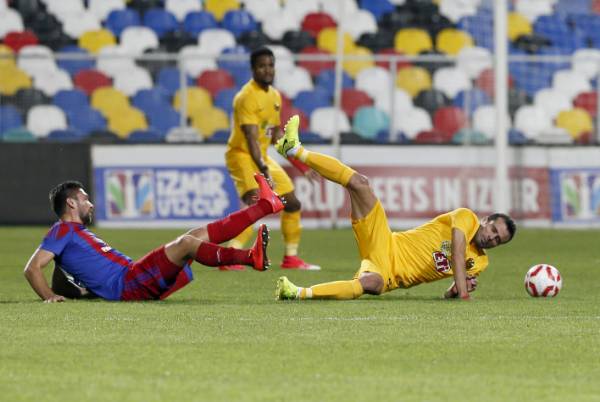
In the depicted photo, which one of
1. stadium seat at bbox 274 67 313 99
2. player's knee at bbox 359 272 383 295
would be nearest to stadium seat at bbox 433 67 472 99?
stadium seat at bbox 274 67 313 99

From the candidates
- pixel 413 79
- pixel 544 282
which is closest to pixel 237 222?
pixel 544 282

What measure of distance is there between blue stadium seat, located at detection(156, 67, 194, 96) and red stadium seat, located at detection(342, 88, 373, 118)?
299 centimetres

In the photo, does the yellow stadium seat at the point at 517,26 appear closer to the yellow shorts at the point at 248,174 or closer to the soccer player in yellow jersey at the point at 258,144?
the soccer player in yellow jersey at the point at 258,144

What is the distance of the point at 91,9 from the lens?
24.9 meters

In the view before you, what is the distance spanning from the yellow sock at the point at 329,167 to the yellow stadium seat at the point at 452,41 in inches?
609

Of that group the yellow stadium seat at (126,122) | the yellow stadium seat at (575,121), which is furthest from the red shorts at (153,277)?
the yellow stadium seat at (575,121)

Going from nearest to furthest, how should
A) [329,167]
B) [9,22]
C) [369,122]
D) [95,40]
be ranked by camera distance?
[329,167], [369,122], [9,22], [95,40]

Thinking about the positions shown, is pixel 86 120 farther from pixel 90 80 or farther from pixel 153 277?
pixel 153 277

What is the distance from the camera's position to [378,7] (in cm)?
2566

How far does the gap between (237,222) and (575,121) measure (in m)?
14.6

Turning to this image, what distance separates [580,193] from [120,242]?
727cm

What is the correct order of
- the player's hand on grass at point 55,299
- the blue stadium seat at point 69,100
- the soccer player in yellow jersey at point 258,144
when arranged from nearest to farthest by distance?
the player's hand on grass at point 55,299 < the soccer player in yellow jersey at point 258,144 < the blue stadium seat at point 69,100

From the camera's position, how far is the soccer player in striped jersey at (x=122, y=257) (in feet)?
28.4

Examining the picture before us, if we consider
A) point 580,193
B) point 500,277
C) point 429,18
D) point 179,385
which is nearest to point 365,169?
point 580,193
